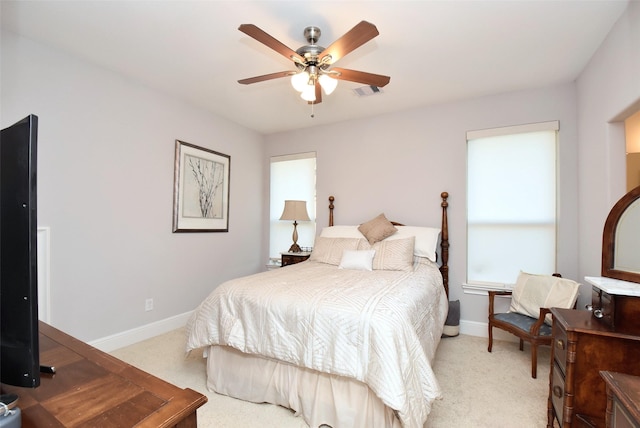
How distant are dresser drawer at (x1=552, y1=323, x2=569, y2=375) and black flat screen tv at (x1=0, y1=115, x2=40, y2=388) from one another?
2.08 m

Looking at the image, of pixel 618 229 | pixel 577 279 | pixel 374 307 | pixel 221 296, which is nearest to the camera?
pixel 618 229

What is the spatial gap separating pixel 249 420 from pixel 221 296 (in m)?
0.79

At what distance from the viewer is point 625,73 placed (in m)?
1.99

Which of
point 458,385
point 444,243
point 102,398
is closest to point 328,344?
point 102,398

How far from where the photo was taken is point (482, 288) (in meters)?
3.26

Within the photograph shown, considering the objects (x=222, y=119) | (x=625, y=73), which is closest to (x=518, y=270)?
(x=625, y=73)

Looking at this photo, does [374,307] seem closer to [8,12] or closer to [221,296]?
[221,296]

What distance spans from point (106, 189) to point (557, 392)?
12.0 feet

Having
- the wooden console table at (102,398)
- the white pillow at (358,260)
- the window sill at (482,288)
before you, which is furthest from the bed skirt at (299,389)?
the window sill at (482,288)

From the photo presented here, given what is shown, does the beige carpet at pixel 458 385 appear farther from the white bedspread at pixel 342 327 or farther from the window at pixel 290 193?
the window at pixel 290 193

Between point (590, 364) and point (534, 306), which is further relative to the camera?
point (534, 306)

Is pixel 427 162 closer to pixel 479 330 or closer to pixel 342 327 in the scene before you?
pixel 479 330

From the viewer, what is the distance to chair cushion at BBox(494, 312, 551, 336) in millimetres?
2390

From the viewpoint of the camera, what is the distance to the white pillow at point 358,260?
2992mm
